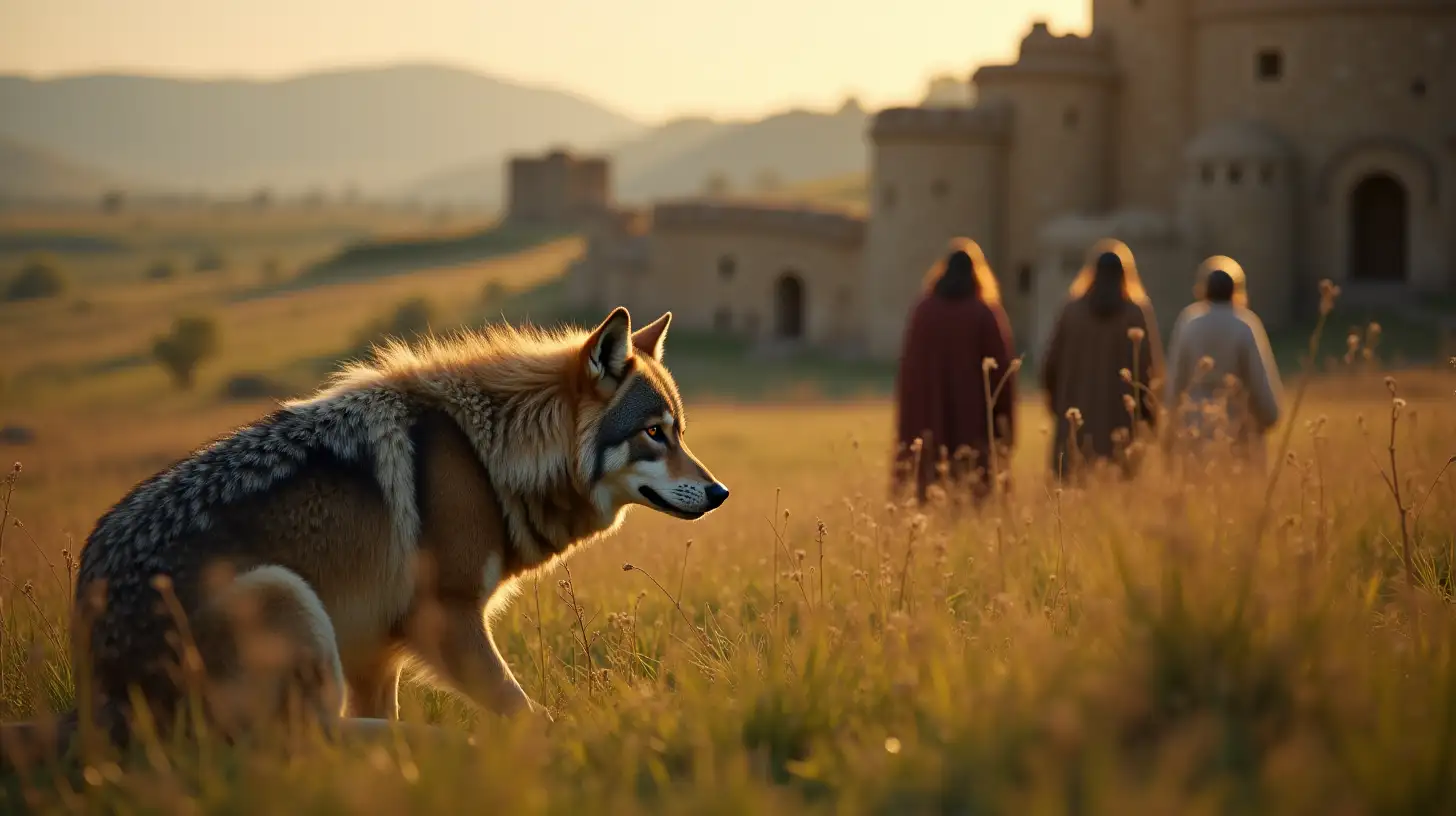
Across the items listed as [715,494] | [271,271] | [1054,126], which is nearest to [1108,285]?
[715,494]

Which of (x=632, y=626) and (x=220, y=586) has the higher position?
(x=220, y=586)

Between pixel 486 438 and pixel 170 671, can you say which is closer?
pixel 170 671

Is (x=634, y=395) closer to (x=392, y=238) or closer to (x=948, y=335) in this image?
(x=948, y=335)

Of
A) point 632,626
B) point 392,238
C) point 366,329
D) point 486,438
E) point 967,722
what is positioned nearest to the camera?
point 967,722

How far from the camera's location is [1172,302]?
98.7 feet

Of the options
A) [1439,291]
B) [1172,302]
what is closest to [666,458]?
[1172,302]

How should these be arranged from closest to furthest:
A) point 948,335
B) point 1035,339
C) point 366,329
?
point 948,335
point 1035,339
point 366,329

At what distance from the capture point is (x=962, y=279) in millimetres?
9508

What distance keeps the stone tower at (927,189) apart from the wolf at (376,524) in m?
29.1

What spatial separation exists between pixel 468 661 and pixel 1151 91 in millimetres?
31811

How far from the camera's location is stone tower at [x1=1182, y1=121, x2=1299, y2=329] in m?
30.6

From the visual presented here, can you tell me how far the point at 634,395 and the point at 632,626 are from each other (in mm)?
862

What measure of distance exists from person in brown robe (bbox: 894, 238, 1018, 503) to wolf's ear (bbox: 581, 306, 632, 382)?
4877 millimetres

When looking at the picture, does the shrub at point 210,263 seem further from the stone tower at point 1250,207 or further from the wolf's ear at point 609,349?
the wolf's ear at point 609,349
